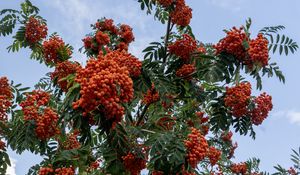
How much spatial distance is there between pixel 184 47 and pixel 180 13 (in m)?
1.25

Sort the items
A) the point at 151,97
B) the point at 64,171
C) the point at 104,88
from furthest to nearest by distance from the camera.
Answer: the point at 151,97 < the point at 64,171 < the point at 104,88

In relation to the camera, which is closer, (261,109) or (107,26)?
(261,109)

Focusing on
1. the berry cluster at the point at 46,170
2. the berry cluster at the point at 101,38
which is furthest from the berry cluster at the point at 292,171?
the berry cluster at the point at 46,170

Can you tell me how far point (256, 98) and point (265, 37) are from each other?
3.65 feet

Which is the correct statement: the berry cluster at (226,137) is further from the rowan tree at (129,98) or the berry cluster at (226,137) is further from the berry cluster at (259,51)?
the berry cluster at (259,51)

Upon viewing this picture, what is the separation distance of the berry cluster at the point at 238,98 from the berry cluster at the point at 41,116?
9.71ft

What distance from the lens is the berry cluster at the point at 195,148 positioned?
599 cm

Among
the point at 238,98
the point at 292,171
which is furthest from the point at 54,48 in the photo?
the point at 292,171

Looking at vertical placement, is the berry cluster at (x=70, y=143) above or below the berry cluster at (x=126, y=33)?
below

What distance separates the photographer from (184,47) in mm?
8555

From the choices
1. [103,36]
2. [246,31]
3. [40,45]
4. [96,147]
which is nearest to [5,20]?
[40,45]

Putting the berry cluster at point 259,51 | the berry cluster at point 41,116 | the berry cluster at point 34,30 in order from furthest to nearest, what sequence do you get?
the berry cluster at point 34,30
the berry cluster at point 259,51
the berry cluster at point 41,116

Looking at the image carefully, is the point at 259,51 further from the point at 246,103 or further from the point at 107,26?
the point at 107,26

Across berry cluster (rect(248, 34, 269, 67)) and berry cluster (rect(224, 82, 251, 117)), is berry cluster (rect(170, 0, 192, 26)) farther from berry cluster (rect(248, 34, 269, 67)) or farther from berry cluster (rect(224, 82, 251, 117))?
berry cluster (rect(248, 34, 269, 67))
